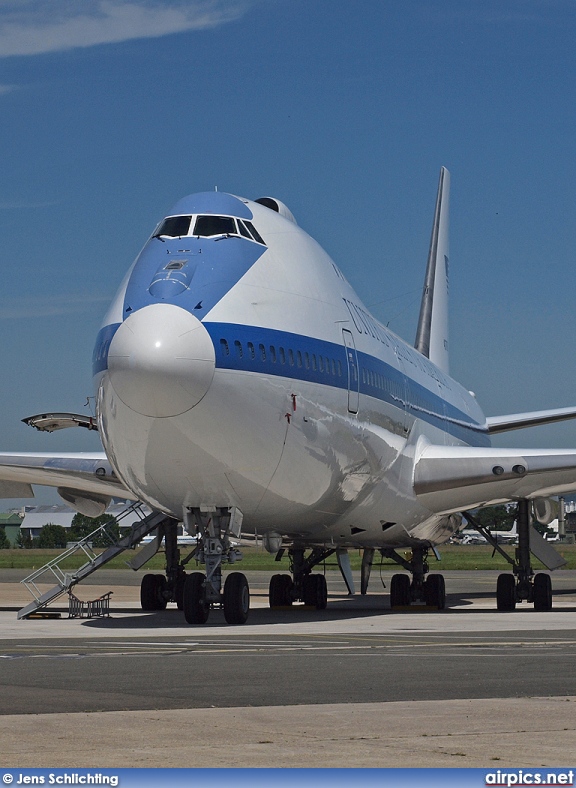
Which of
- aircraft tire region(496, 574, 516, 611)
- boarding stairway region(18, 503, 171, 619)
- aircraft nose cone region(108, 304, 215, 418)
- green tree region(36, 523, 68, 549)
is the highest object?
green tree region(36, 523, 68, 549)

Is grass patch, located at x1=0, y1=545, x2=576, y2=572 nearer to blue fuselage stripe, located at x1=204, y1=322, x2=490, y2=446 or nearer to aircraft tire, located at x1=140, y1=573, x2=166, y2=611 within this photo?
aircraft tire, located at x1=140, y1=573, x2=166, y2=611

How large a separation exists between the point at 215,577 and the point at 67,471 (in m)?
6.03

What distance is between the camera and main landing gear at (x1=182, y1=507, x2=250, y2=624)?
18.2 metres

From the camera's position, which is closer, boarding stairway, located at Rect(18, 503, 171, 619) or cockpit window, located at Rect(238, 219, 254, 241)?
cockpit window, located at Rect(238, 219, 254, 241)

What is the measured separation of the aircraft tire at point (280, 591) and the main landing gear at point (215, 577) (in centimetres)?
808

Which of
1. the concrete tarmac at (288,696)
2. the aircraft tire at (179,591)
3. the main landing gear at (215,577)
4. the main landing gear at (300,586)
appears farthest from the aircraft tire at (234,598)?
the main landing gear at (300,586)

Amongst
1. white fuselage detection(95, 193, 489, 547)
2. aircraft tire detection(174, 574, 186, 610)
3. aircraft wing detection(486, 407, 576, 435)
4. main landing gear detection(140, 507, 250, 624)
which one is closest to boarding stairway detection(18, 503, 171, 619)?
aircraft tire detection(174, 574, 186, 610)

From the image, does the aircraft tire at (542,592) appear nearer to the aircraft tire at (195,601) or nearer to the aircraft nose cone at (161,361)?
the aircraft tire at (195,601)

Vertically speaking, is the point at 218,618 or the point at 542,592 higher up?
the point at 542,592

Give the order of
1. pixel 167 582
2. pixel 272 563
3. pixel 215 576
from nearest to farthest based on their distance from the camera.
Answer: pixel 215 576 → pixel 167 582 → pixel 272 563

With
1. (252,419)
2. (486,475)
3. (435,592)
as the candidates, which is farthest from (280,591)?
(252,419)

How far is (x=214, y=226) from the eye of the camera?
60.8 ft

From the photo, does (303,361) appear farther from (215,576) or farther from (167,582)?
(167,582)

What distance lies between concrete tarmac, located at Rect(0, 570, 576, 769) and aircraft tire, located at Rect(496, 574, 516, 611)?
26.7 ft
